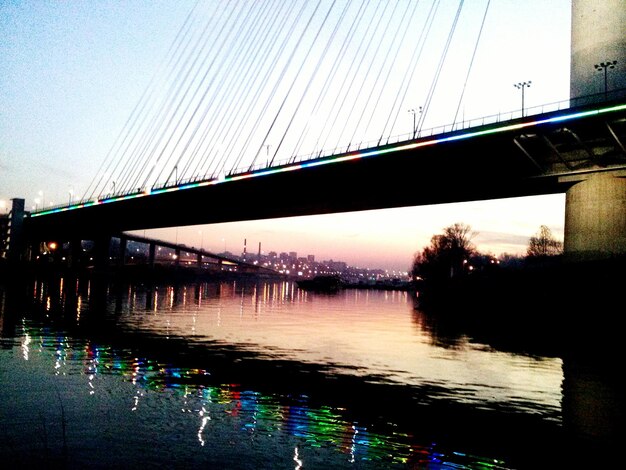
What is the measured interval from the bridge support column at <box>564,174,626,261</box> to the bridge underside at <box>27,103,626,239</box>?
91 cm

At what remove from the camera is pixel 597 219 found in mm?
38750

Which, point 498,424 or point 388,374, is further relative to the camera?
point 388,374

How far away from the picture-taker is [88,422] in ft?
40.7

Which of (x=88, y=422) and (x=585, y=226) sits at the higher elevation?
(x=585, y=226)

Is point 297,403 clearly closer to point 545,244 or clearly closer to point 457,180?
point 457,180

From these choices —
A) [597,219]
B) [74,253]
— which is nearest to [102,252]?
[74,253]

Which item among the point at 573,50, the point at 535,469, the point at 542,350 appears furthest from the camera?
the point at 573,50

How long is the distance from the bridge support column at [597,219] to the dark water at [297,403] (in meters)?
10.5

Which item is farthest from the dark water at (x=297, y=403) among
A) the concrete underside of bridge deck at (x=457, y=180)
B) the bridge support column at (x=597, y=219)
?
the concrete underside of bridge deck at (x=457, y=180)

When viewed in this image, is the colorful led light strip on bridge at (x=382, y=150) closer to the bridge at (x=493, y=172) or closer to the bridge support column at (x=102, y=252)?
the bridge at (x=493, y=172)

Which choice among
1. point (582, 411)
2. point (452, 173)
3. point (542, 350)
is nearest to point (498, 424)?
point (582, 411)

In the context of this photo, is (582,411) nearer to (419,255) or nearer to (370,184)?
(370,184)

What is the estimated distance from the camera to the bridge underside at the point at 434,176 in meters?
38.3

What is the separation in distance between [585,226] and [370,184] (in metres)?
20.1
